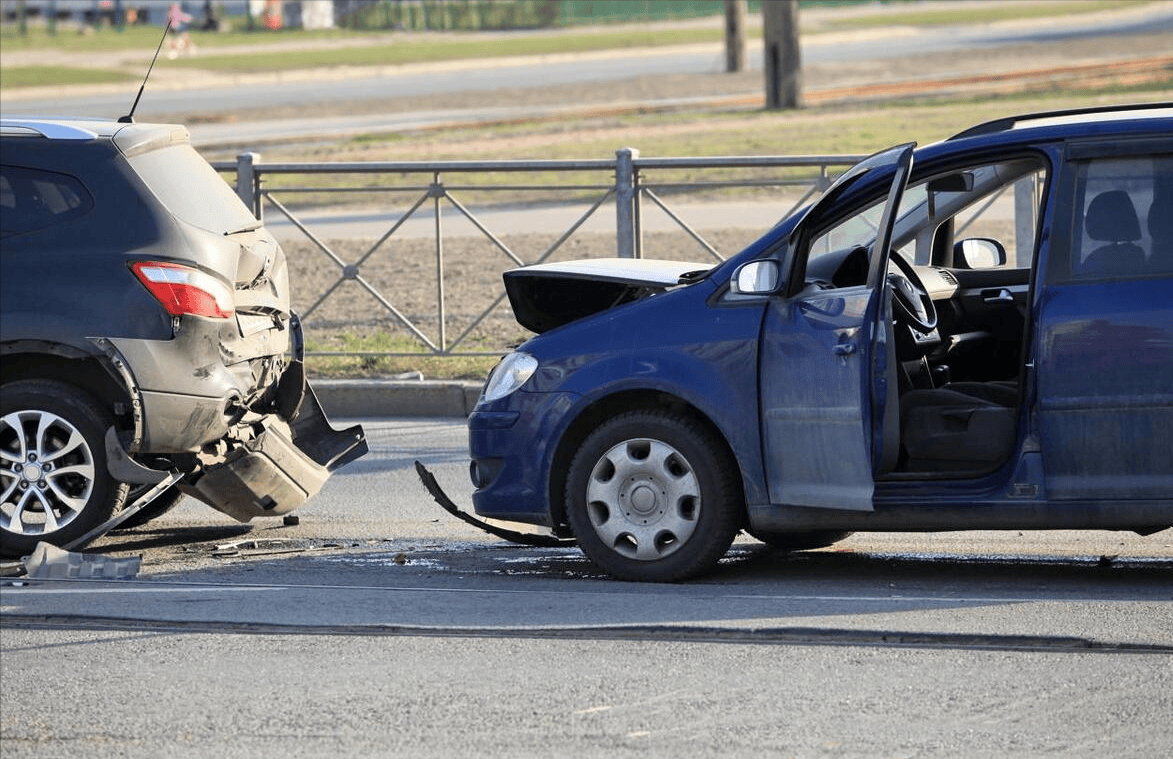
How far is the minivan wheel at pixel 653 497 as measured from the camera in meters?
7.14

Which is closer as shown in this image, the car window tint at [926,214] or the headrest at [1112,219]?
the headrest at [1112,219]

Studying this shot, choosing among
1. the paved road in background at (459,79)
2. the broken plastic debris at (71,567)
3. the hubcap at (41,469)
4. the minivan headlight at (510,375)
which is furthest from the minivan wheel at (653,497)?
the paved road in background at (459,79)

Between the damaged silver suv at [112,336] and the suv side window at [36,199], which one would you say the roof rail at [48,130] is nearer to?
the damaged silver suv at [112,336]

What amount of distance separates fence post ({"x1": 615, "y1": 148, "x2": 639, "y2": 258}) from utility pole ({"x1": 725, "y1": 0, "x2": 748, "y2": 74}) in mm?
31810

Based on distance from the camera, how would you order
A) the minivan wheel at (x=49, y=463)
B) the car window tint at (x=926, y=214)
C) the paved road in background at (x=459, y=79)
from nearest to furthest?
the car window tint at (x=926, y=214)
the minivan wheel at (x=49, y=463)
the paved road in background at (x=459, y=79)

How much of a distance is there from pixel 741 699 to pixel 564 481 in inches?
78.7

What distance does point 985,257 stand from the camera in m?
8.57

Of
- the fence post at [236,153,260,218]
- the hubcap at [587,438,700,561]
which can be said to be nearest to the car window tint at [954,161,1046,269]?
the hubcap at [587,438,700,561]

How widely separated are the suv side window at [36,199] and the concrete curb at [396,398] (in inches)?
187

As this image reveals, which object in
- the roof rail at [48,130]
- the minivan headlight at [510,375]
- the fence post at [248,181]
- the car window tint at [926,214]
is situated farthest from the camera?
the fence post at [248,181]

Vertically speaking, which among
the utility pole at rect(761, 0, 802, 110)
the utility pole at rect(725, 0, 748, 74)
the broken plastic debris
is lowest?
the broken plastic debris

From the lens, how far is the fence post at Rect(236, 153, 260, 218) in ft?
43.8

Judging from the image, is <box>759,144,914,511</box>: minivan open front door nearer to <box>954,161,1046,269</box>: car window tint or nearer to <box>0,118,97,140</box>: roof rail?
<box>954,161,1046,269</box>: car window tint

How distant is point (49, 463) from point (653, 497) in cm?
Answer: 260
